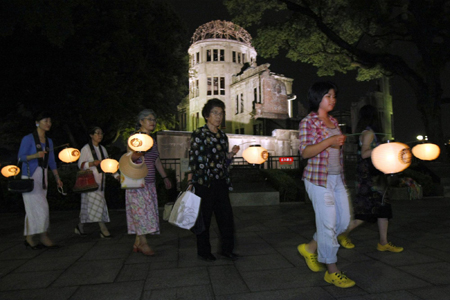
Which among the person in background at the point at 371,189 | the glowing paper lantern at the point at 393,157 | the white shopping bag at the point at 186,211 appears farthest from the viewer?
the person in background at the point at 371,189

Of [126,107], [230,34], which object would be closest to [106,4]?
[126,107]

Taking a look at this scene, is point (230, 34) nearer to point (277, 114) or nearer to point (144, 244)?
point (277, 114)

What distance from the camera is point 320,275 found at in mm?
3652

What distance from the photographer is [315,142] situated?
3449mm

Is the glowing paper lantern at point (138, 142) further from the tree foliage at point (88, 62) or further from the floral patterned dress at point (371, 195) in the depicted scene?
the tree foliage at point (88, 62)

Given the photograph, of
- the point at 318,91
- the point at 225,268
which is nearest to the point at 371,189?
the point at 318,91

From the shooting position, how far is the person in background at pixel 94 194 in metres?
5.85

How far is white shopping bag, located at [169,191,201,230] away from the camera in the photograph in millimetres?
4047

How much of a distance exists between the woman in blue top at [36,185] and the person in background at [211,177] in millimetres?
2623

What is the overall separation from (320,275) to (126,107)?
1570 centimetres

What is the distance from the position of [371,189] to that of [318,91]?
6.15ft

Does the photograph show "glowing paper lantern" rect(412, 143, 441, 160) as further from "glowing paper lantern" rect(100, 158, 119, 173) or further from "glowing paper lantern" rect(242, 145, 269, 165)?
"glowing paper lantern" rect(100, 158, 119, 173)

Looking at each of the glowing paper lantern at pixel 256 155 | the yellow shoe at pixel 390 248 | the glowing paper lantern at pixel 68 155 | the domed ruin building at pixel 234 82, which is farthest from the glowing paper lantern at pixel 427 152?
the domed ruin building at pixel 234 82

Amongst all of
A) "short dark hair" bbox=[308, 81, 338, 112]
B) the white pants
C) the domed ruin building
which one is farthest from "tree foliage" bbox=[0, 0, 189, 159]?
the domed ruin building
